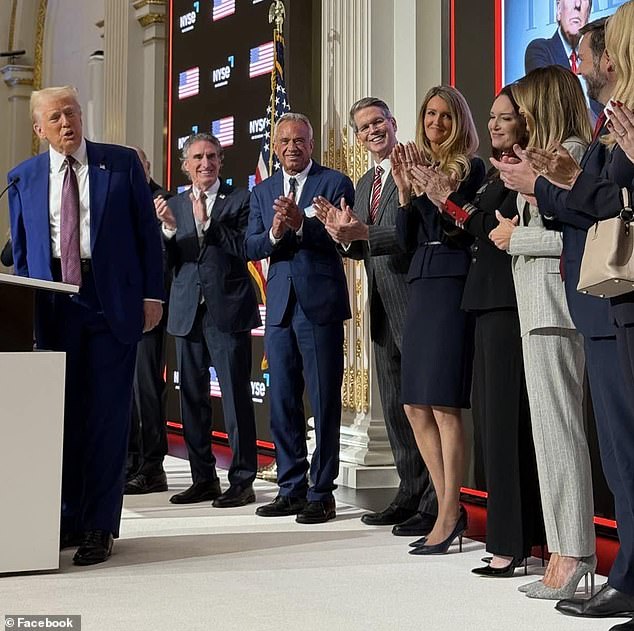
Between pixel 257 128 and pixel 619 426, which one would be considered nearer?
pixel 619 426

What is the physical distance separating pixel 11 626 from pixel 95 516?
1113 mm

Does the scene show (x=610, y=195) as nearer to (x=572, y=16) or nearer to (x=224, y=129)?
(x=572, y=16)

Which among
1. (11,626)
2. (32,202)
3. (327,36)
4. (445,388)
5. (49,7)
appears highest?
(49,7)

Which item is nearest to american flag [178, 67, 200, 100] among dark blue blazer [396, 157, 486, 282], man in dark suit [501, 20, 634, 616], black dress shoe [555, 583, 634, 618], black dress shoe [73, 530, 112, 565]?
Result: dark blue blazer [396, 157, 486, 282]

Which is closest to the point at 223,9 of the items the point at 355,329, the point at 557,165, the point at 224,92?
the point at 224,92

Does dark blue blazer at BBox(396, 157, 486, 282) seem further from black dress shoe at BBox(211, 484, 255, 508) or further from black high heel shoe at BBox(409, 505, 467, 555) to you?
black dress shoe at BBox(211, 484, 255, 508)

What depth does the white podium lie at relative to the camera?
3916 mm

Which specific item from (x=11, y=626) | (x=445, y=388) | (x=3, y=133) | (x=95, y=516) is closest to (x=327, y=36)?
(x=445, y=388)

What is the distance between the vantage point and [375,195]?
5.17 meters

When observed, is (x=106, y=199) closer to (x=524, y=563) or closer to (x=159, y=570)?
(x=159, y=570)

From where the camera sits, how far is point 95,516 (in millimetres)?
4277

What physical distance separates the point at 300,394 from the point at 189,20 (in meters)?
4.76

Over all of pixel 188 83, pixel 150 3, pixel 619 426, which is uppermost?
pixel 150 3

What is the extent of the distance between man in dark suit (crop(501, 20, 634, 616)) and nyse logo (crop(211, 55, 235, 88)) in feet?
18.0
